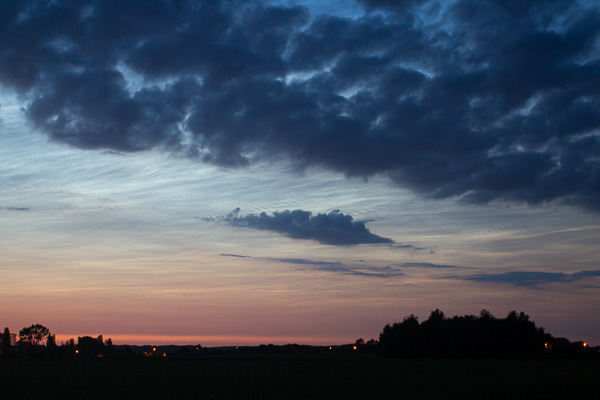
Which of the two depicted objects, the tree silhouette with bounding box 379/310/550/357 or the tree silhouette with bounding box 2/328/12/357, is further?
the tree silhouette with bounding box 2/328/12/357

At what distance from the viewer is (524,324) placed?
136 metres

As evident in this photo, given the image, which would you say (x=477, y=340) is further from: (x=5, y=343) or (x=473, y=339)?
(x=5, y=343)

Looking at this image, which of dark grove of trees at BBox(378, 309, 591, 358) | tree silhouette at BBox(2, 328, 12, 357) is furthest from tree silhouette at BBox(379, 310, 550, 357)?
tree silhouette at BBox(2, 328, 12, 357)

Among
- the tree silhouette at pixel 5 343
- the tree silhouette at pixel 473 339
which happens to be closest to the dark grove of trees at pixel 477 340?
the tree silhouette at pixel 473 339

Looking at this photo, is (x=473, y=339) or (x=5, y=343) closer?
(x=473, y=339)

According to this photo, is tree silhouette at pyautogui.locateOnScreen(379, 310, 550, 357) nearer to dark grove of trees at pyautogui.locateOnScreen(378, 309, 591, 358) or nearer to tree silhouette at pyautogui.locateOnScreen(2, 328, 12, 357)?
dark grove of trees at pyautogui.locateOnScreen(378, 309, 591, 358)

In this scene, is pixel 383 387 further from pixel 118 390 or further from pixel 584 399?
pixel 118 390

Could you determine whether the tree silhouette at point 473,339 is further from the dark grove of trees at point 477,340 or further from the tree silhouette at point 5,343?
the tree silhouette at point 5,343

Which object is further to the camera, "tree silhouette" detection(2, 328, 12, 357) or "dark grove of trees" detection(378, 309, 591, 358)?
"tree silhouette" detection(2, 328, 12, 357)

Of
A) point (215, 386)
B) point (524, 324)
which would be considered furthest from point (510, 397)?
point (524, 324)

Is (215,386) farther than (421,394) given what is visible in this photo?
Yes

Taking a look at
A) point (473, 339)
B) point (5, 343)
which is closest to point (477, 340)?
point (473, 339)

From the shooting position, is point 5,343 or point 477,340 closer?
point 477,340

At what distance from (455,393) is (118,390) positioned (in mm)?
22565
